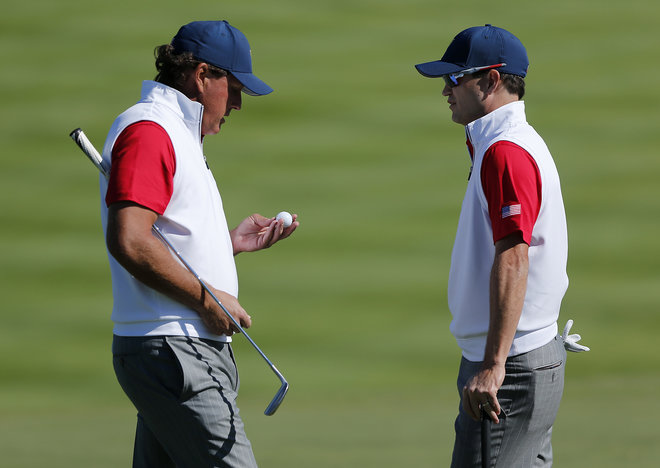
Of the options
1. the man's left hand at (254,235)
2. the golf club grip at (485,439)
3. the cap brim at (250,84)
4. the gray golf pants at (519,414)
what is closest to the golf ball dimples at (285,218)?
the man's left hand at (254,235)

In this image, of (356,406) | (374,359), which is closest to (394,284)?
(374,359)

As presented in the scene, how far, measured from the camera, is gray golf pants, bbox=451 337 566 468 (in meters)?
1.83

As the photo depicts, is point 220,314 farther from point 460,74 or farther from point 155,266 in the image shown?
point 460,74

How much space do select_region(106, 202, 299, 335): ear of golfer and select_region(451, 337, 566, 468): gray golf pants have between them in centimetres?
50

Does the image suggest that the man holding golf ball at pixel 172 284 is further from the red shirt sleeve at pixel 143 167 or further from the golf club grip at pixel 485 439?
the golf club grip at pixel 485 439

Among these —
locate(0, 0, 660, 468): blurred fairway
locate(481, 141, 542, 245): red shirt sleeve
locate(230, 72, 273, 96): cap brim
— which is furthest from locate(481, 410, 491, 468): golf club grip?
locate(0, 0, 660, 468): blurred fairway

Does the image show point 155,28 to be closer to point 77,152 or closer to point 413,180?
point 77,152

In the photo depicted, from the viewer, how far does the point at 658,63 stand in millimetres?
4652

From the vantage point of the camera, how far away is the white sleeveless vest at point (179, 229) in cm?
177

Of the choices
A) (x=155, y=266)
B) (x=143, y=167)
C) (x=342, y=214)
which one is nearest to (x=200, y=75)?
(x=143, y=167)

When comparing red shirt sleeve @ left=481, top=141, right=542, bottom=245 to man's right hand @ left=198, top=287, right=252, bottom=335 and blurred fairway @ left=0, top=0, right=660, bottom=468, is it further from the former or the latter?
blurred fairway @ left=0, top=0, right=660, bottom=468

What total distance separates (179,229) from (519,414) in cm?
77

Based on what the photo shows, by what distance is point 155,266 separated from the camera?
1696 millimetres

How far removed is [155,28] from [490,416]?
3490 mm
